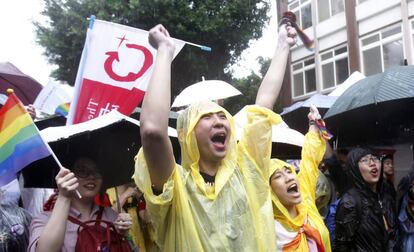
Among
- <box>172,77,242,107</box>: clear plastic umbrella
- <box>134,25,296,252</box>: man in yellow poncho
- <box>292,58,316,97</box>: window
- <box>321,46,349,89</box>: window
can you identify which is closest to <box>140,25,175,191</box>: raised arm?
<box>134,25,296,252</box>: man in yellow poncho

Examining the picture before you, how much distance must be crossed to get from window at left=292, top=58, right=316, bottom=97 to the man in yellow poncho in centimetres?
1471

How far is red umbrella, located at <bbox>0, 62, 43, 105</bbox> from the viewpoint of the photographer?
4656 mm

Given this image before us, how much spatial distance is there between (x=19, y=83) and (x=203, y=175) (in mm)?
3351

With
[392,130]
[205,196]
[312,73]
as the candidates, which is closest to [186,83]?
[312,73]

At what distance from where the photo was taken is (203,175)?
223 centimetres

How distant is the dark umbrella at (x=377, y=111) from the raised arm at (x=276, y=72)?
4.58 ft

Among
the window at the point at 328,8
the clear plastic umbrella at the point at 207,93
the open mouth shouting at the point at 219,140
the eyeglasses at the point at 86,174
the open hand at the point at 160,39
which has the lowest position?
the eyeglasses at the point at 86,174

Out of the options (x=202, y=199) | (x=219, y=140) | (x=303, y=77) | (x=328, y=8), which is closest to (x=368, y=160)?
(x=219, y=140)

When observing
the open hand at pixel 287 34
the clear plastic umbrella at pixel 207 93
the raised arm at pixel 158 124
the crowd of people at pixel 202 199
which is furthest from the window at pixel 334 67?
the raised arm at pixel 158 124

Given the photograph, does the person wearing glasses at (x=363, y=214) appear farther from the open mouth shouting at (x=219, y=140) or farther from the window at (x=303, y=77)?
the window at (x=303, y=77)

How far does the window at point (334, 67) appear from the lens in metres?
15.0

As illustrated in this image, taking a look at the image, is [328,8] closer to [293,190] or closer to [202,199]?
[293,190]

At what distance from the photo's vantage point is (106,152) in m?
2.98

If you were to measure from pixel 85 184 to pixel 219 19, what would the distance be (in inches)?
406
